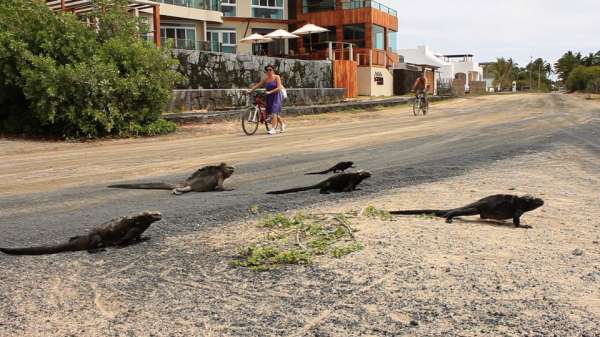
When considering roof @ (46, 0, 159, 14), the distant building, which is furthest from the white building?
roof @ (46, 0, 159, 14)

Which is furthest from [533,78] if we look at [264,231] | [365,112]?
[264,231]

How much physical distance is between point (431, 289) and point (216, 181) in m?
4.21

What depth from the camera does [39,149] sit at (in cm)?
1330

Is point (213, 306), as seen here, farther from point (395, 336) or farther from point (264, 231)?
point (264, 231)

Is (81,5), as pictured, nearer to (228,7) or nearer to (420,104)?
(420,104)

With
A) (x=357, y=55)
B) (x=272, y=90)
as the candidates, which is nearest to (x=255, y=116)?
(x=272, y=90)

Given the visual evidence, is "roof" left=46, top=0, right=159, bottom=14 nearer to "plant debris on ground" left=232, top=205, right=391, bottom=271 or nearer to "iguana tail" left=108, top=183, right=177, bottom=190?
"iguana tail" left=108, top=183, right=177, bottom=190

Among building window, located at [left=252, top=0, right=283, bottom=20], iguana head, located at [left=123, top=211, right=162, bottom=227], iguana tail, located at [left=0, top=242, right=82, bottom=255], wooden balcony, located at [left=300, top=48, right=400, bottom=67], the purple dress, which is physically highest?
building window, located at [left=252, top=0, right=283, bottom=20]

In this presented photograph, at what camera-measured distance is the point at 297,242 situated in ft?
14.9

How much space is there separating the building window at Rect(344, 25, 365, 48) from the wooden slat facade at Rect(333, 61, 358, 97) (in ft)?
16.2

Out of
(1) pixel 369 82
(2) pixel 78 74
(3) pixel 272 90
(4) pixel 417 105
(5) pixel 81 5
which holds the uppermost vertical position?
(5) pixel 81 5

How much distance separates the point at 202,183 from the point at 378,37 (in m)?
37.1

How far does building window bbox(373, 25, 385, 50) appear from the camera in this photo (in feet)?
135

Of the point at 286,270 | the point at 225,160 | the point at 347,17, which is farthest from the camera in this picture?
the point at 347,17
